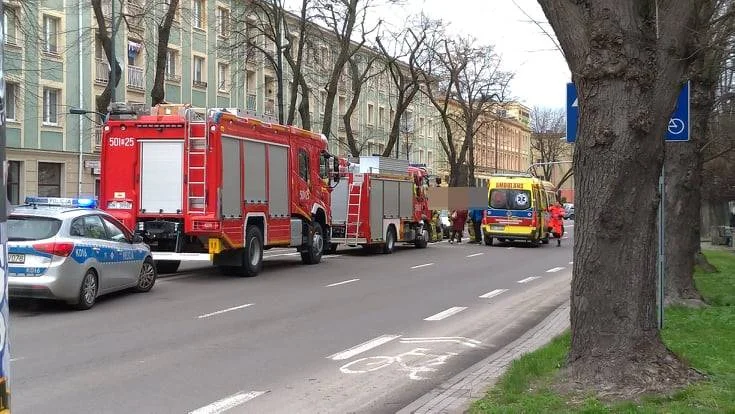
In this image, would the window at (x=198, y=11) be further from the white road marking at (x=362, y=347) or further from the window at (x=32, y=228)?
the white road marking at (x=362, y=347)

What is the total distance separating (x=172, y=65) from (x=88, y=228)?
33716 millimetres

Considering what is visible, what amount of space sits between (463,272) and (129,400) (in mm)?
13841

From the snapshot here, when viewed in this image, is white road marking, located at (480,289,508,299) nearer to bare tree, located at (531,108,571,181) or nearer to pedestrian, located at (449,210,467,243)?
pedestrian, located at (449,210,467,243)

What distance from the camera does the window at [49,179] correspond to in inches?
1436

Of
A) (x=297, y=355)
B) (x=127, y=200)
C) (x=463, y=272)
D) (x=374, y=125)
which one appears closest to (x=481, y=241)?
(x=463, y=272)

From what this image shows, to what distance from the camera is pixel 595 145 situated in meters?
6.39

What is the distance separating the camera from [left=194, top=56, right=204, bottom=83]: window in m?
45.8

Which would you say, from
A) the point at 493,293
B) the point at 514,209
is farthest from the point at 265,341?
the point at 514,209

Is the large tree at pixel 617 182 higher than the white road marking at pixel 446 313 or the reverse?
higher

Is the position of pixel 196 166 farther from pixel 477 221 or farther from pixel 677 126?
pixel 477 221

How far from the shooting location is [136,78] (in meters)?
41.2

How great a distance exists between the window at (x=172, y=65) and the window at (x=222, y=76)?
3726mm

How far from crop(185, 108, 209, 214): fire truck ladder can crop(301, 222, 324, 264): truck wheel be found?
5464 mm

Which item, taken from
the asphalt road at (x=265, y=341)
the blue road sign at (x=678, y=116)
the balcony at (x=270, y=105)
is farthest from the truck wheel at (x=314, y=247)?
the balcony at (x=270, y=105)
